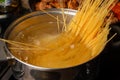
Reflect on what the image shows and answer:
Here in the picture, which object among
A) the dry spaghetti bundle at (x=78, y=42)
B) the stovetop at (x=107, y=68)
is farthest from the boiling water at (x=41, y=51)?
the stovetop at (x=107, y=68)

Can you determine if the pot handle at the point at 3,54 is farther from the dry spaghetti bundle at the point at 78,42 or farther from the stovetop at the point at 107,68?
the stovetop at the point at 107,68

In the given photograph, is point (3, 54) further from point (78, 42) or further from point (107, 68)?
point (107, 68)

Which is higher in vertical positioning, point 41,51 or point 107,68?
point 41,51

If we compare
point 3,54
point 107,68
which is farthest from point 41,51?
point 107,68

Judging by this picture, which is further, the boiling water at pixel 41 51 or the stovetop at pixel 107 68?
the stovetop at pixel 107 68

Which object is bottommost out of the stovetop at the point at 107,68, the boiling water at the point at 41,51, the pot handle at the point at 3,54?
the stovetop at the point at 107,68

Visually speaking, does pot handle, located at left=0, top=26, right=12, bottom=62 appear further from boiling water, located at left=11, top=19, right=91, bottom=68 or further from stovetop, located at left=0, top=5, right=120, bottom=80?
stovetop, located at left=0, top=5, right=120, bottom=80

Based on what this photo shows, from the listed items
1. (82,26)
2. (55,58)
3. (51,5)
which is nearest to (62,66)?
(55,58)

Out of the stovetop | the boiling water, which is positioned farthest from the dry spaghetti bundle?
the stovetop
